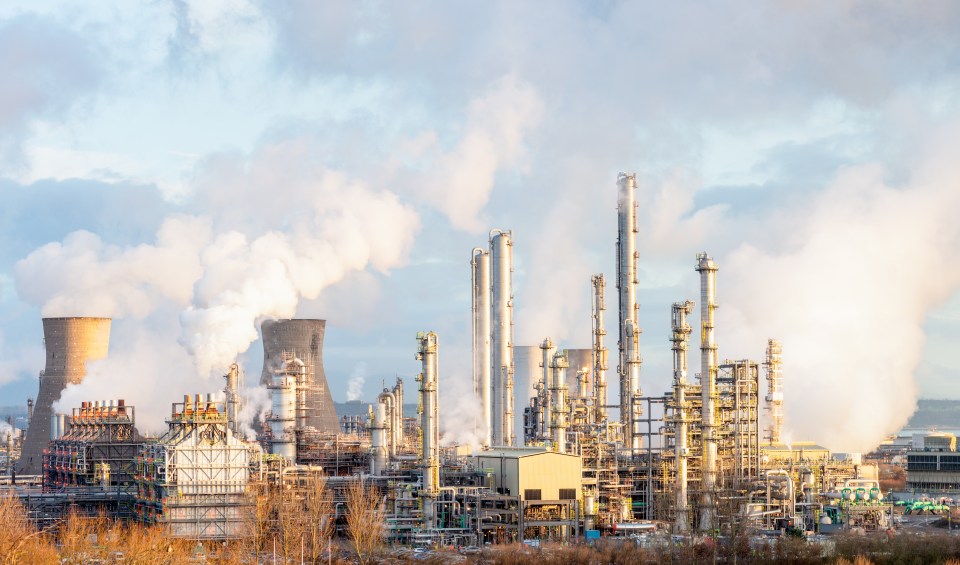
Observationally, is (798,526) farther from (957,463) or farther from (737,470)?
(957,463)

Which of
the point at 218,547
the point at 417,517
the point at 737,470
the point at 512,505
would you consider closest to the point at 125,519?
the point at 218,547

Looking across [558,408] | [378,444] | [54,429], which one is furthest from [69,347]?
[558,408]

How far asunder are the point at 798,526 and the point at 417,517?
44.4ft

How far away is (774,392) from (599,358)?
7.73 m

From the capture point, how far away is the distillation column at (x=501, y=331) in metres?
65.8

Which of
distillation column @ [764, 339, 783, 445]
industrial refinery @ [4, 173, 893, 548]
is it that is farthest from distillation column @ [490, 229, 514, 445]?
distillation column @ [764, 339, 783, 445]

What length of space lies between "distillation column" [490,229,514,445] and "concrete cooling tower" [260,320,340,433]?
768 centimetres

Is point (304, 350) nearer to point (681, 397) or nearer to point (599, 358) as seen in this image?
point (599, 358)

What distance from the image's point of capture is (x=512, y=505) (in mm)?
47156

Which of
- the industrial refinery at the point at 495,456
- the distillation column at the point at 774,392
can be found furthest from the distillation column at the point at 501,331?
the distillation column at the point at 774,392

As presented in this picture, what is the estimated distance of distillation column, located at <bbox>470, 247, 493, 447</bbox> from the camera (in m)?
66.8

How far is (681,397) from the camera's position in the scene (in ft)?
164

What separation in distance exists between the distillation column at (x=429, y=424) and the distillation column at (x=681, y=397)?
333 inches

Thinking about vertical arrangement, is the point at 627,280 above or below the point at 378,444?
above
